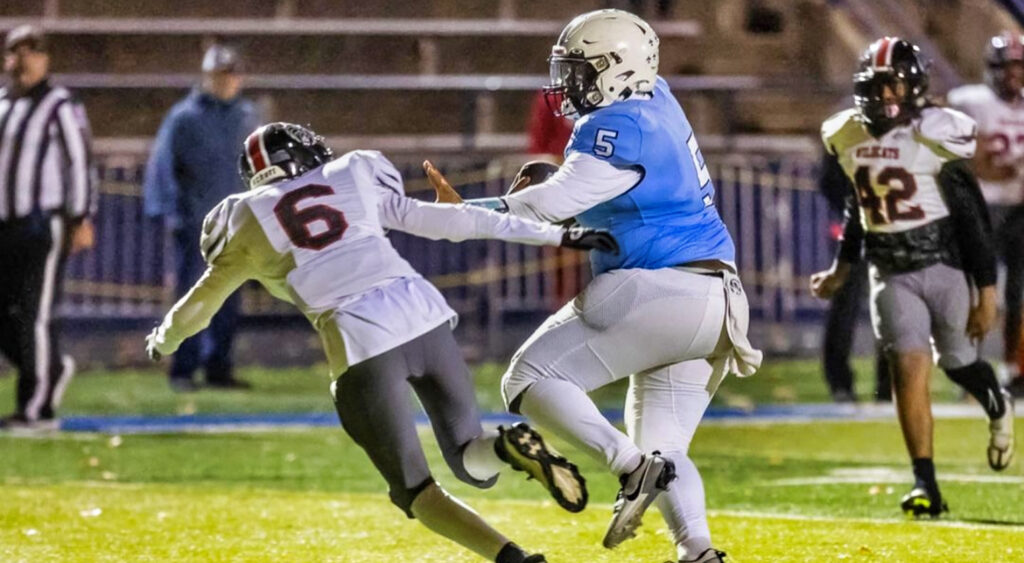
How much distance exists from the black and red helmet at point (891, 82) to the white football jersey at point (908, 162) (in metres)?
0.05

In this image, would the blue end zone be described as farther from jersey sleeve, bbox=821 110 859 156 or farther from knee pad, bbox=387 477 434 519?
knee pad, bbox=387 477 434 519

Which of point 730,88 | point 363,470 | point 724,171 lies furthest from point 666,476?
point 730,88

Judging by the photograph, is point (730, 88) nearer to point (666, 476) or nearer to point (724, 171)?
point (724, 171)

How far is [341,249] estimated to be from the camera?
528 cm

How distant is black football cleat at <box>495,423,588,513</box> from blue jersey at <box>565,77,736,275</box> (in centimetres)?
58

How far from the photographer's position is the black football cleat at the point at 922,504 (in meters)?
6.78

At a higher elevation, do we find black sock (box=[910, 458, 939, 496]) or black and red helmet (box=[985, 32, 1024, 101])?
black and red helmet (box=[985, 32, 1024, 101])

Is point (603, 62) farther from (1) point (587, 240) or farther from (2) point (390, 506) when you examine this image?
(2) point (390, 506)

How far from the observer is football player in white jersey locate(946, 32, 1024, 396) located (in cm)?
1061

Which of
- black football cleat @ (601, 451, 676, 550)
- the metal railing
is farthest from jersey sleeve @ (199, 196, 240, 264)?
the metal railing

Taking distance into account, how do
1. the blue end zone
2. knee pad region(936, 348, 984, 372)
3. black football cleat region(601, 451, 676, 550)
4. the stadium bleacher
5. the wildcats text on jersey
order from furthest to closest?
the stadium bleacher → the blue end zone → knee pad region(936, 348, 984, 372) → the wildcats text on jersey → black football cleat region(601, 451, 676, 550)

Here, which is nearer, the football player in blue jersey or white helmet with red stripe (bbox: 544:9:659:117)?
the football player in blue jersey

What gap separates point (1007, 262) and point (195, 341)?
4765 mm

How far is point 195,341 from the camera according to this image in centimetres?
1182
